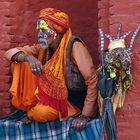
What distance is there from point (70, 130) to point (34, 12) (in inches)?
55.8

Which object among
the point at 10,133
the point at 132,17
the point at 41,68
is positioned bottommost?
the point at 10,133

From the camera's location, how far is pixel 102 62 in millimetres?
4230

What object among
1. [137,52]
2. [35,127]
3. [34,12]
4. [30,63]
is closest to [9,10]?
[34,12]

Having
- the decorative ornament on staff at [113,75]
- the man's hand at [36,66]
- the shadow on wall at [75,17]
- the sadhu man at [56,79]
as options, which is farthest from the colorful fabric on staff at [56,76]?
the shadow on wall at [75,17]

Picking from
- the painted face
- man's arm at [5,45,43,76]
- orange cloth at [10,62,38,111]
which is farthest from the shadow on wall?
the painted face

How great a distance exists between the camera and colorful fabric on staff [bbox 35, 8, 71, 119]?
4539 mm

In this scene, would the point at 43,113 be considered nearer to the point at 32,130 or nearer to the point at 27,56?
the point at 32,130

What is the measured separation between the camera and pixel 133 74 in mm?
4180

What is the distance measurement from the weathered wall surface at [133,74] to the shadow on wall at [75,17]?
0.97 metres

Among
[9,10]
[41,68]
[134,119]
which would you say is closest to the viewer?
[134,119]

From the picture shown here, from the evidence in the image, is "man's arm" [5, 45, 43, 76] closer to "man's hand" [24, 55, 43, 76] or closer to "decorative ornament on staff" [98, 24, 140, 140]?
"man's hand" [24, 55, 43, 76]

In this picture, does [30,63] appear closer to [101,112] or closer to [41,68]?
[41,68]

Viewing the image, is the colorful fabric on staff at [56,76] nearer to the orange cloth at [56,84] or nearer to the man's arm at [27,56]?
the orange cloth at [56,84]

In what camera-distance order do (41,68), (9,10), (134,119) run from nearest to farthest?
1. (134,119)
2. (41,68)
3. (9,10)
